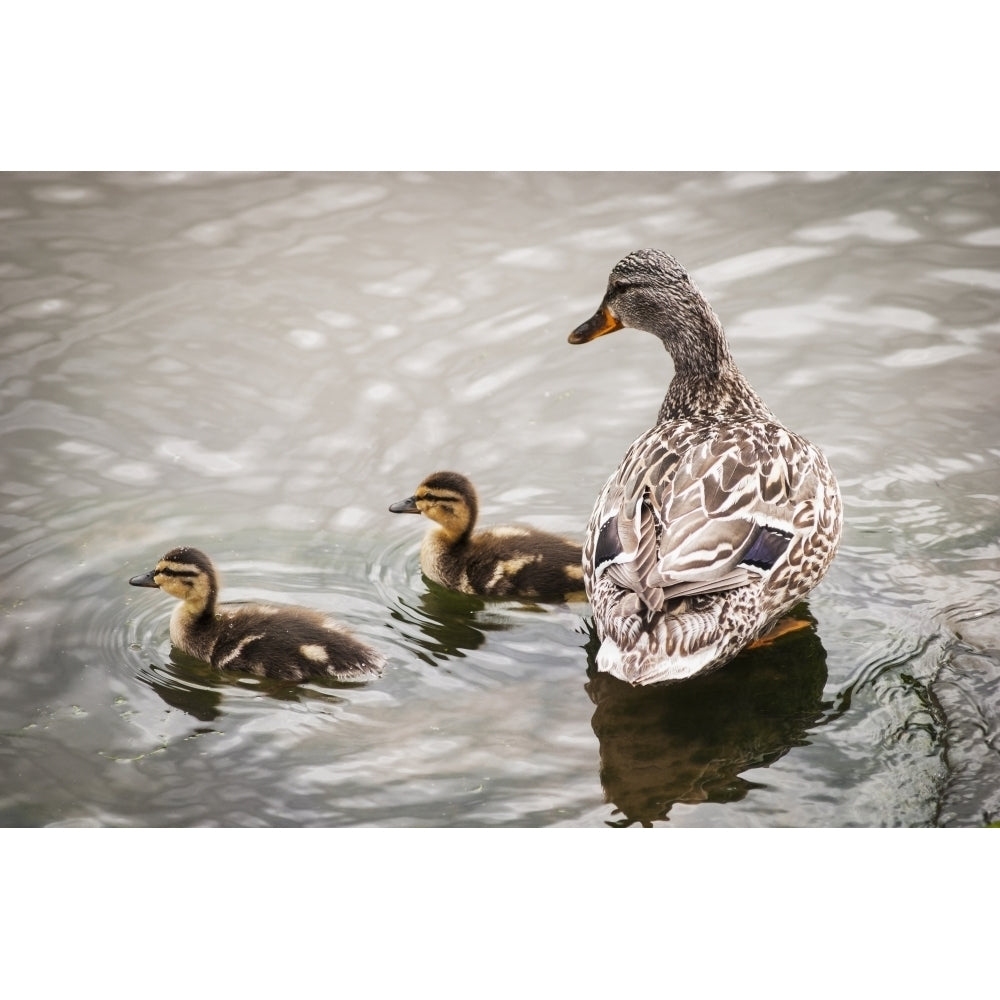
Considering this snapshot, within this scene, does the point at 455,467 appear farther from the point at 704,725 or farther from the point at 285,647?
the point at 704,725

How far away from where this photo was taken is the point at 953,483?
13.9 ft

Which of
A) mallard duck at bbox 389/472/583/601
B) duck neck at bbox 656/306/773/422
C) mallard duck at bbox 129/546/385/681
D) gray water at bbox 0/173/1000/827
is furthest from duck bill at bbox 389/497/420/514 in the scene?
duck neck at bbox 656/306/773/422

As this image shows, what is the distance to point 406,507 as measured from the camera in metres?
4.10

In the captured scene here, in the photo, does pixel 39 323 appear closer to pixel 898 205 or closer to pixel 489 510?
pixel 489 510

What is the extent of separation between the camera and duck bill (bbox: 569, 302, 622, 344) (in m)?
4.33

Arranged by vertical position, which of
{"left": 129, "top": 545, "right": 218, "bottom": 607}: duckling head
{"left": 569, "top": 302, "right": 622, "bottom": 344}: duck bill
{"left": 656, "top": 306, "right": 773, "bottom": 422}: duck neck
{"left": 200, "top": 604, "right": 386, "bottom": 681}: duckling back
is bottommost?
{"left": 200, "top": 604, "right": 386, "bottom": 681}: duckling back

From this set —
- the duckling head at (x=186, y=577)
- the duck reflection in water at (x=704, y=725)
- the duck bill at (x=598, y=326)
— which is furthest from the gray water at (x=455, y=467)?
the duck bill at (x=598, y=326)

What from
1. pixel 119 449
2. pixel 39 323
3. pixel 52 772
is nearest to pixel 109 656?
pixel 52 772

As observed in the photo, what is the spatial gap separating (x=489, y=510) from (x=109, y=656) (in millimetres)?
1113

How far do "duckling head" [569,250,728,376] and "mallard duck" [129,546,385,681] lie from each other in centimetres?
119

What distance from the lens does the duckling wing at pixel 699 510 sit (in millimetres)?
3354

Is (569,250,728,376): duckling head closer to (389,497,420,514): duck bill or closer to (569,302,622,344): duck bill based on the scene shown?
(569,302,622,344): duck bill

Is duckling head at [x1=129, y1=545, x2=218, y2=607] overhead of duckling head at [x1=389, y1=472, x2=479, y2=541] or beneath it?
beneath

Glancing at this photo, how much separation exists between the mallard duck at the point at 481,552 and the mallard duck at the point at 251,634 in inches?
15.9
